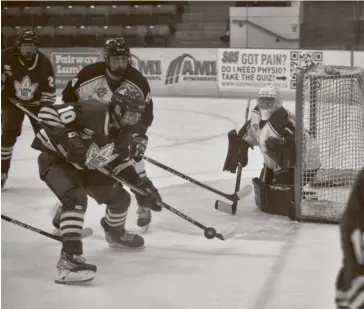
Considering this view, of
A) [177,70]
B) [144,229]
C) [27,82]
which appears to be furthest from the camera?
[177,70]

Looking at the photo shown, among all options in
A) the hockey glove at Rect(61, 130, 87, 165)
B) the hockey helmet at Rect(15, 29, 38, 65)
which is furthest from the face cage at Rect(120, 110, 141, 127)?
the hockey helmet at Rect(15, 29, 38, 65)

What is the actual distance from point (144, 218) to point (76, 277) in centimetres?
90

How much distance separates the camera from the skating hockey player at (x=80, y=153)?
282 cm

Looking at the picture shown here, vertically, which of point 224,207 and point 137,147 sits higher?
point 137,147

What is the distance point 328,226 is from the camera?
12.3ft

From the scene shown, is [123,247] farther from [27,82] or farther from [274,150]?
[27,82]

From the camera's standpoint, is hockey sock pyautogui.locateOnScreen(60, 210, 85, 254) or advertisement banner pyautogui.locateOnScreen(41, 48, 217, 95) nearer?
hockey sock pyautogui.locateOnScreen(60, 210, 85, 254)

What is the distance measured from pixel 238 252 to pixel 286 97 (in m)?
5.34

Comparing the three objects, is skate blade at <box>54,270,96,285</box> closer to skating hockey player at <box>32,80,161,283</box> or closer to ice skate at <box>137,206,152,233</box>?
skating hockey player at <box>32,80,161,283</box>

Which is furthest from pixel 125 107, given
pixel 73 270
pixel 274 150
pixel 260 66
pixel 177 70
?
pixel 177 70

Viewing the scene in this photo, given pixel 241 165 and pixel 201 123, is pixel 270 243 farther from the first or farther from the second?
pixel 201 123

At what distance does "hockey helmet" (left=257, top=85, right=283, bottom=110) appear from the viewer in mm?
3869

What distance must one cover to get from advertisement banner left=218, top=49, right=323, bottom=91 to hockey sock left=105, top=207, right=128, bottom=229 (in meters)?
5.46

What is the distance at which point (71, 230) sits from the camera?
282cm
